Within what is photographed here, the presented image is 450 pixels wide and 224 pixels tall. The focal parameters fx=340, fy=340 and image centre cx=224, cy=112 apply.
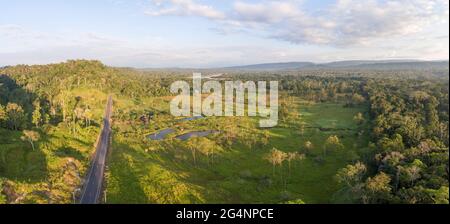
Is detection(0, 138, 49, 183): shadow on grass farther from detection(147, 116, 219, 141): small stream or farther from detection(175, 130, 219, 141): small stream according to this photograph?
detection(175, 130, 219, 141): small stream

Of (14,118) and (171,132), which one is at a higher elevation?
(14,118)

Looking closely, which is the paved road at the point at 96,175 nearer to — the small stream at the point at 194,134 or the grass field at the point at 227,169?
the grass field at the point at 227,169

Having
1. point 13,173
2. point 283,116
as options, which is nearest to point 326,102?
point 283,116

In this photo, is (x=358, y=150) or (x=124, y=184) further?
(x=358, y=150)

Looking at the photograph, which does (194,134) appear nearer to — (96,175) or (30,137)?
(96,175)

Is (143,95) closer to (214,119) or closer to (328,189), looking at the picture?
(214,119)

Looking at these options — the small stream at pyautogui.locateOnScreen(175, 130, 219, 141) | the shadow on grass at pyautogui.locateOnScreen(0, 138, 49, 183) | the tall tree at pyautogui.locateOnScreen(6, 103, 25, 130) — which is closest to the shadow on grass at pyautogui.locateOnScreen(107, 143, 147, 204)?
the shadow on grass at pyautogui.locateOnScreen(0, 138, 49, 183)

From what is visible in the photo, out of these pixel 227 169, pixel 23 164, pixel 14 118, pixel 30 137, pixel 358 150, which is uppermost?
pixel 14 118

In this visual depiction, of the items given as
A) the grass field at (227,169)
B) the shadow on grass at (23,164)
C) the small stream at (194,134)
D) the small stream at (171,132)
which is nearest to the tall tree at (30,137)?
the shadow on grass at (23,164)

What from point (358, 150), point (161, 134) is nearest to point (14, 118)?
point (161, 134)
